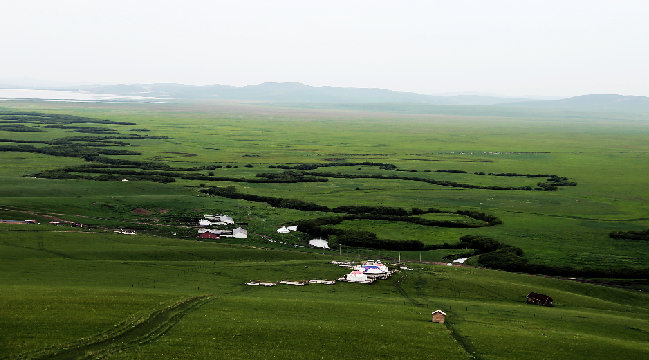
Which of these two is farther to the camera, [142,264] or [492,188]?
[492,188]

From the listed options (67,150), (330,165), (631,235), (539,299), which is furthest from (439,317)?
(67,150)

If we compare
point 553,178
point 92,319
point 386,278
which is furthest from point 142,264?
point 553,178

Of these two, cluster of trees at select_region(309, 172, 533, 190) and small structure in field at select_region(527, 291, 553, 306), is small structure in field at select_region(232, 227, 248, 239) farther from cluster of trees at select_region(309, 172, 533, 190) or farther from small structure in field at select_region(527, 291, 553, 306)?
cluster of trees at select_region(309, 172, 533, 190)

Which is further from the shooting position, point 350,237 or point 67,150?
point 67,150

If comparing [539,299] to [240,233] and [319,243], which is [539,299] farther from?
[240,233]

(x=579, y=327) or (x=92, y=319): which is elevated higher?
(x=92, y=319)

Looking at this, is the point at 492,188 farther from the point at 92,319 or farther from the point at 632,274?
the point at 92,319
